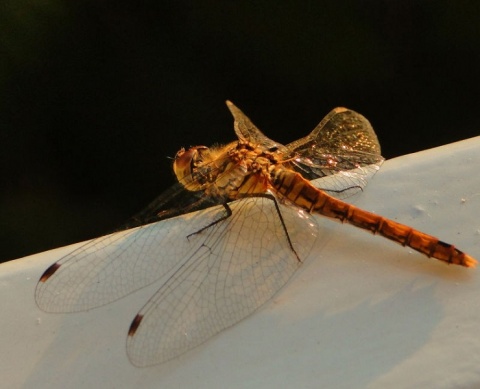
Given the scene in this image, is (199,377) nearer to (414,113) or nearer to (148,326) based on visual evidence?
(148,326)

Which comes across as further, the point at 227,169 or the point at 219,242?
the point at 227,169

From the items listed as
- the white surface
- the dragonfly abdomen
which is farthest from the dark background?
the white surface

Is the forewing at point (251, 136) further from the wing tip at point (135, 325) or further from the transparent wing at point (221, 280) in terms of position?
the wing tip at point (135, 325)

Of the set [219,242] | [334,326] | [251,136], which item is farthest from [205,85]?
[334,326]

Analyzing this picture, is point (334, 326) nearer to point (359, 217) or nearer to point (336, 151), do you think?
point (359, 217)

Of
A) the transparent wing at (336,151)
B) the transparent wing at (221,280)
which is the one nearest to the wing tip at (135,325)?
the transparent wing at (221,280)

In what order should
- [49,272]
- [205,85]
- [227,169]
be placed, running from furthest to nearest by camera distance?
[205,85], [227,169], [49,272]

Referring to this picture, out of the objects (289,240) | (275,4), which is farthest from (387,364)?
(275,4)
